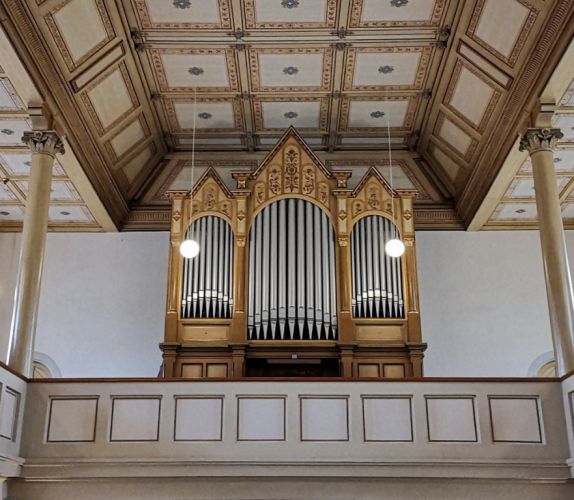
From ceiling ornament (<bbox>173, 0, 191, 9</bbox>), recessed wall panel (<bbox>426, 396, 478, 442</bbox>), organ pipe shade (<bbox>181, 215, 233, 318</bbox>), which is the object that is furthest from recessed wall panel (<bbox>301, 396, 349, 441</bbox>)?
ceiling ornament (<bbox>173, 0, 191, 9</bbox>)

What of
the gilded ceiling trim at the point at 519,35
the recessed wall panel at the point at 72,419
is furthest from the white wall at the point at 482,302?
the recessed wall panel at the point at 72,419

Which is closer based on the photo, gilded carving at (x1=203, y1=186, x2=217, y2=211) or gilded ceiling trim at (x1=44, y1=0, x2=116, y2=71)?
gilded ceiling trim at (x1=44, y1=0, x2=116, y2=71)

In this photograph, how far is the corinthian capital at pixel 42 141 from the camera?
34.9 feet

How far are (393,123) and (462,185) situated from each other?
168 centimetres

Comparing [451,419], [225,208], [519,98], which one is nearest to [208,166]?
[225,208]

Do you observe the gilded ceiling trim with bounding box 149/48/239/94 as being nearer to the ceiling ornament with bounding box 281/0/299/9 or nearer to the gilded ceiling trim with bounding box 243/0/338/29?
the gilded ceiling trim with bounding box 243/0/338/29

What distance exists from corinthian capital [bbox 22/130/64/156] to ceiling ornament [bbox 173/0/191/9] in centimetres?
248

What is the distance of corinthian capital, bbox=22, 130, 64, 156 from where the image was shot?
10641 mm

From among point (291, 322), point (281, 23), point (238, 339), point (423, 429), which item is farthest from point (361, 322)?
point (281, 23)

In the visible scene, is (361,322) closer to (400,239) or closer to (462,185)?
(400,239)

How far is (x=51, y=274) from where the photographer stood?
14.5 metres

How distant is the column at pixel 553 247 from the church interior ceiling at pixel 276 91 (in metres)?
0.54

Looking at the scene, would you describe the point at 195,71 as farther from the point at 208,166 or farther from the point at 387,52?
the point at 387,52

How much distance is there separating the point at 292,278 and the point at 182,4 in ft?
14.4
